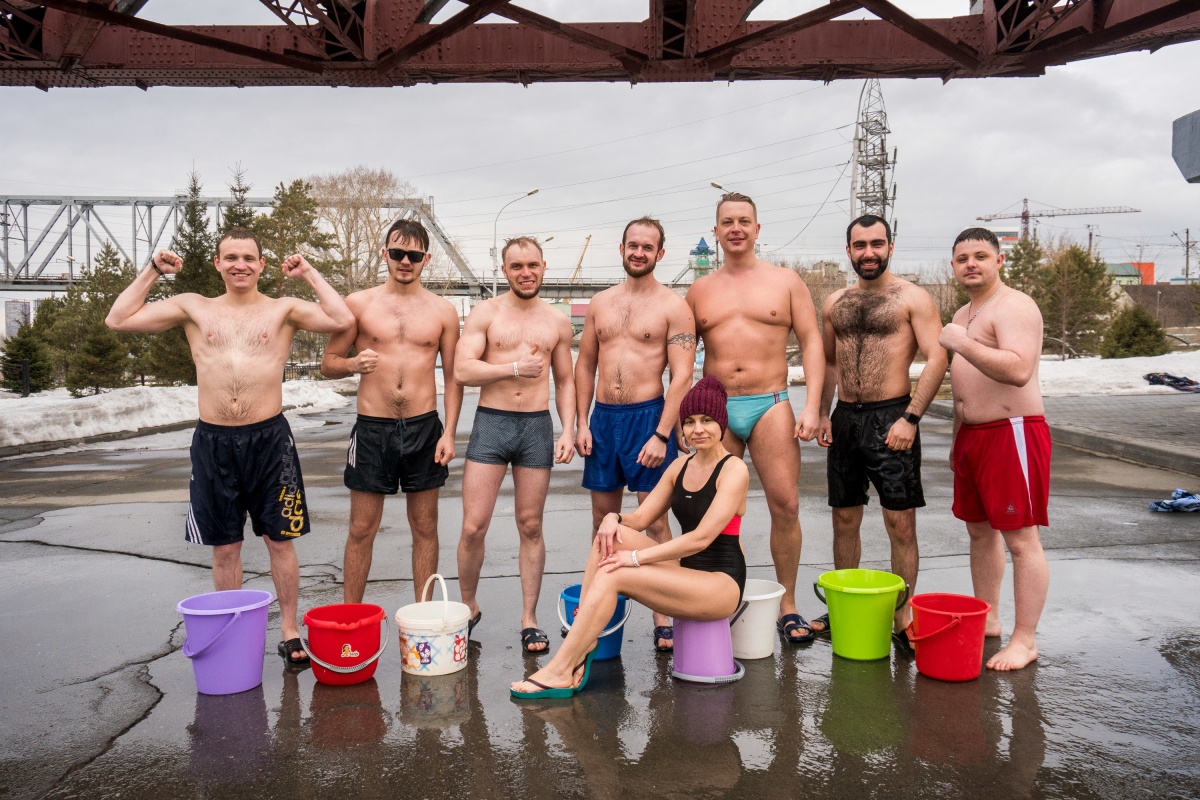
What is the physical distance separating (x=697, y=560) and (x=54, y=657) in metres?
3.41

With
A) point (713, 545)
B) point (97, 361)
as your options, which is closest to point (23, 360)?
point (97, 361)

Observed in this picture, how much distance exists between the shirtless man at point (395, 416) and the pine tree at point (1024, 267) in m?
42.3

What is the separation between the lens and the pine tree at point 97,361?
96.0ft

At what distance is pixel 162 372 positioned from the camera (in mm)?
29109

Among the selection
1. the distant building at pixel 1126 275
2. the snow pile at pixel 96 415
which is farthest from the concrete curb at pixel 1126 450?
the distant building at pixel 1126 275

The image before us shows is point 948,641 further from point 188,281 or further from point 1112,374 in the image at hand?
point 188,281

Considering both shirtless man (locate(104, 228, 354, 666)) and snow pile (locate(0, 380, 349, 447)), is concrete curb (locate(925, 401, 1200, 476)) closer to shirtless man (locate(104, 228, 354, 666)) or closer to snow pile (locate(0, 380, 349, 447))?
shirtless man (locate(104, 228, 354, 666))

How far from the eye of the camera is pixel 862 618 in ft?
15.0

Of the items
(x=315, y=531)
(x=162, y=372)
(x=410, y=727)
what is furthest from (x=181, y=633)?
(x=162, y=372)

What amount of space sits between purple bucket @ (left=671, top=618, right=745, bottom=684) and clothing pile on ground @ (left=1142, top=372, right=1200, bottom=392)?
73.9 feet

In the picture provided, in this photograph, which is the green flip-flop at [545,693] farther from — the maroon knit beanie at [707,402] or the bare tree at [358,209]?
the bare tree at [358,209]

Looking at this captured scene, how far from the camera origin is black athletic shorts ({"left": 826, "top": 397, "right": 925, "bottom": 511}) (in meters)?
4.89

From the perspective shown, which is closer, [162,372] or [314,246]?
[162,372]

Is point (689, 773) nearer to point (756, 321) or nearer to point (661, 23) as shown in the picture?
point (756, 321)
